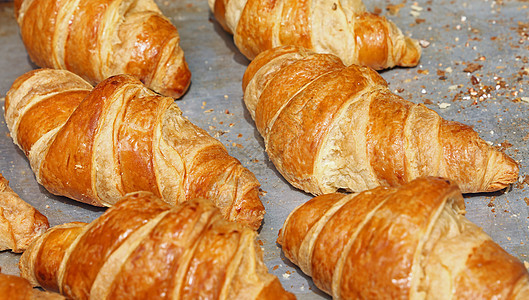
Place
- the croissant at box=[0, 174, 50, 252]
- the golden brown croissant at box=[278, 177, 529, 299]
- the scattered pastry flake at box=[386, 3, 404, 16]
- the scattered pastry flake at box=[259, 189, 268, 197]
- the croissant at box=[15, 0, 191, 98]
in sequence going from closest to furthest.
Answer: the golden brown croissant at box=[278, 177, 529, 299]
the croissant at box=[0, 174, 50, 252]
the scattered pastry flake at box=[259, 189, 268, 197]
the croissant at box=[15, 0, 191, 98]
the scattered pastry flake at box=[386, 3, 404, 16]

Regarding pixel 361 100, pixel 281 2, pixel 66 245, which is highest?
pixel 281 2

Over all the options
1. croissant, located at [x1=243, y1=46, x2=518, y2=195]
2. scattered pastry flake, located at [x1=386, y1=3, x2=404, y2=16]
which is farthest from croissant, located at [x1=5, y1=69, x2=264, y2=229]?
scattered pastry flake, located at [x1=386, y1=3, x2=404, y2=16]

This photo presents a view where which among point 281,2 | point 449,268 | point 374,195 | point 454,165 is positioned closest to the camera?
point 449,268

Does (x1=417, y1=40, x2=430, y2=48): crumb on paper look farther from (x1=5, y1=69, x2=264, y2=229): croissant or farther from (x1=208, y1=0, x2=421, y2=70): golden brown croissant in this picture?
(x1=5, y1=69, x2=264, y2=229): croissant

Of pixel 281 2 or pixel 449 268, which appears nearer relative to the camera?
pixel 449 268

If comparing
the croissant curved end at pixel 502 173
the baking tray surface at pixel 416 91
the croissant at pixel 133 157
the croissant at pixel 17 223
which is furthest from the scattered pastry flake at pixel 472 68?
the croissant at pixel 17 223

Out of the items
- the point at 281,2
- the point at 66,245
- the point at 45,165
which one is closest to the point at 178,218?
the point at 66,245

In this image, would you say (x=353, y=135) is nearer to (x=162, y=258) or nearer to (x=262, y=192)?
(x=262, y=192)

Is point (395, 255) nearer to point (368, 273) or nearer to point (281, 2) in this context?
point (368, 273)
